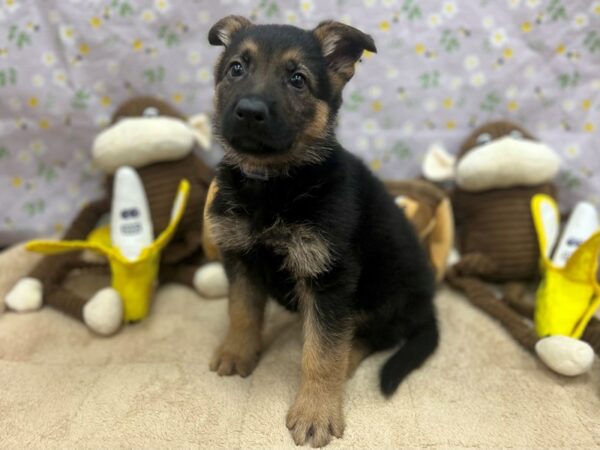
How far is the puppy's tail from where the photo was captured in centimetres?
224

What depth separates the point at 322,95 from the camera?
209 cm

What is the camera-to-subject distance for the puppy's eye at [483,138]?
128 inches

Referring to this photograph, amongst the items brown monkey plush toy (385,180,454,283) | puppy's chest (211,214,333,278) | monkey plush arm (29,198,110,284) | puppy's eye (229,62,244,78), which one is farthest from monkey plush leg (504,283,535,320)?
monkey plush arm (29,198,110,284)

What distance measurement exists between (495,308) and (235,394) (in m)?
1.69

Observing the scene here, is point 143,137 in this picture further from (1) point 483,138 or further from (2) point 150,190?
(1) point 483,138

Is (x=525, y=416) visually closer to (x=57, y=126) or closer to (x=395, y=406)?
(x=395, y=406)

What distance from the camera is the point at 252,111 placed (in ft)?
5.77

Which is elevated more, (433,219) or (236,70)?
(236,70)

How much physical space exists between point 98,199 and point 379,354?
2.29 meters

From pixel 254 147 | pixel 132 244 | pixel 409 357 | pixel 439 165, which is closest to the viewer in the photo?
pixel 254 147

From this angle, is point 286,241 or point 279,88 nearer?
point 279,88

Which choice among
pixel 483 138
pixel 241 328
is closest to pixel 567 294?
pixel 483 138

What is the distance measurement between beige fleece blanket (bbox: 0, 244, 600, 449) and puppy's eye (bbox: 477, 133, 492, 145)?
1.27 metres

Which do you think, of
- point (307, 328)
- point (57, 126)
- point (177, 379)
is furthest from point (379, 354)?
point (57, 126)
